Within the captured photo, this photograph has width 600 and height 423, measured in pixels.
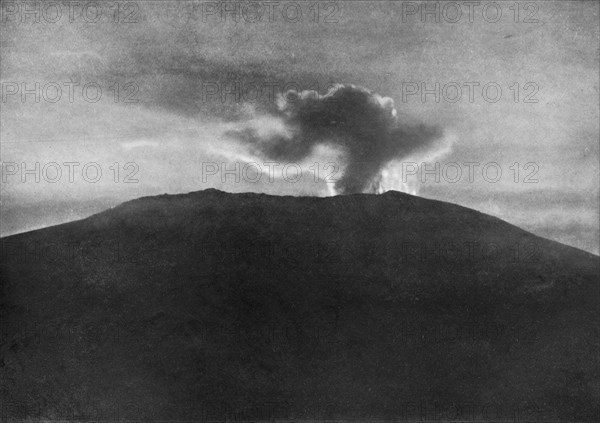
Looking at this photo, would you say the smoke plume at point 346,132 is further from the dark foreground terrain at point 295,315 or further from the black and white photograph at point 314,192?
the dark foreground terrain at point 295,315

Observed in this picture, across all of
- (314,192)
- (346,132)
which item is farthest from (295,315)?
(346,132)

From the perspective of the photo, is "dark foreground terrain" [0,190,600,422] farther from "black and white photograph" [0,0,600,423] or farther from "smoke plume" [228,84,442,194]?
"smoke plume" [228,84,442,194]

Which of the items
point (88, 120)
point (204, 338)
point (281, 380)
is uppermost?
point (88, 120)

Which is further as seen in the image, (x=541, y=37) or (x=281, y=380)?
(x=541, y=37)

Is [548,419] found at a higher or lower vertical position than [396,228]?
lower

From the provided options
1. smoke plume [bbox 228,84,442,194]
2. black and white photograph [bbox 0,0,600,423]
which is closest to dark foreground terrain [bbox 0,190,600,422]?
black and white photograph [bbox 0,0,600,423]

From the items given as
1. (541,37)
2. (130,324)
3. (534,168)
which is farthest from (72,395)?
(541,37)

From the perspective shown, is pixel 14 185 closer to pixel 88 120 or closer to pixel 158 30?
pixel 88 120
